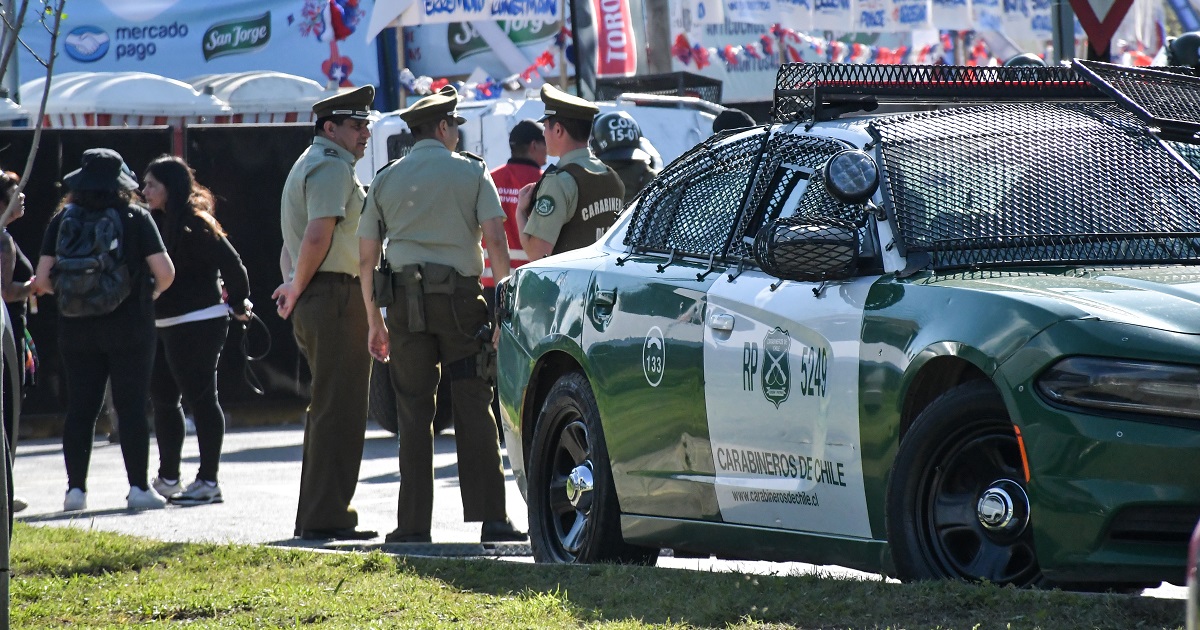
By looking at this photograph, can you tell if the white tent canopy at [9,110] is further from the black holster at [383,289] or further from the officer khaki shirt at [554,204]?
the black holster at [383,289]

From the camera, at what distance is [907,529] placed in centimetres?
504

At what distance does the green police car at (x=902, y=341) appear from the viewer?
464 cm

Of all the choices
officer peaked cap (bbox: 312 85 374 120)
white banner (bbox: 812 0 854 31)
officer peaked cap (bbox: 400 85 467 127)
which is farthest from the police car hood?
white banner (bbox: 812 0 854 31)

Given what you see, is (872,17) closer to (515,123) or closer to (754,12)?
(754,12)

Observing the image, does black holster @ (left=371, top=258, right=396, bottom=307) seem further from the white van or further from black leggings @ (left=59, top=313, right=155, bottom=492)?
the white van

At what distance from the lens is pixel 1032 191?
5598mm

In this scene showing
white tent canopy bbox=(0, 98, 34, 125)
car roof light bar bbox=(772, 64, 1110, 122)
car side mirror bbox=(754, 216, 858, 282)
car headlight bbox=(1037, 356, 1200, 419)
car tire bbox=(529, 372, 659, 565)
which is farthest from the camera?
white tent canopy bbox=(0, 98, 34, 125)

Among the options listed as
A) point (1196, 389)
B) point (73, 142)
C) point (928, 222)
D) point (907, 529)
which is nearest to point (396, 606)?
point (907, 529)

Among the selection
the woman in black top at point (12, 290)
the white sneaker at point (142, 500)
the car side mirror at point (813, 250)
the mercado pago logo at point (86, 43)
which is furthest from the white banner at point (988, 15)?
the car side mirror at point (813, 250)

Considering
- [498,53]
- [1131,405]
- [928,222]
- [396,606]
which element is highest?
[498,53]

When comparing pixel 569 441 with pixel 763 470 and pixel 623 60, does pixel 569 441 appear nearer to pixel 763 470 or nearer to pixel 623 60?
pixel 763 470

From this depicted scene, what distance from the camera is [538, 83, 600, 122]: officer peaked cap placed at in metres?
8.84

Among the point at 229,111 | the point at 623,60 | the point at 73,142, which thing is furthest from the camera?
the point at 229,111

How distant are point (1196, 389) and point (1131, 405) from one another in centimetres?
16
